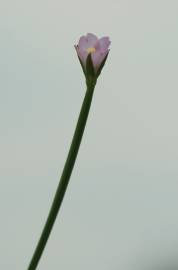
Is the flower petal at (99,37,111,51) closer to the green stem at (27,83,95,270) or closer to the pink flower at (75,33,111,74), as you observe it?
the pink flower at (75,33,111,74)

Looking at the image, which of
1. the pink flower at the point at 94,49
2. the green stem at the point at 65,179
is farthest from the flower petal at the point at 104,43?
the green stem at the point at 65,179

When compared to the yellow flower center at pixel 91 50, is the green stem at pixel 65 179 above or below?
below

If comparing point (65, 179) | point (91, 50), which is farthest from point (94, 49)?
point (65, 179)

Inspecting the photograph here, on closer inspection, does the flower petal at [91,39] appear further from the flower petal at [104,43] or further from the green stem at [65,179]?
the green stem at [65,179]

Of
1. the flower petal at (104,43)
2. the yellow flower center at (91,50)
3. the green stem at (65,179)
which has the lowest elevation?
the green stem at (65,179)

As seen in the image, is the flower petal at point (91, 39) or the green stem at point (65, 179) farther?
the flower petal at point (91, 39)

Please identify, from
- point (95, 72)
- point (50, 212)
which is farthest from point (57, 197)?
point (95, 72)

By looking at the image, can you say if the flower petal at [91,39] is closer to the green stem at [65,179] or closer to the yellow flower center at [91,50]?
the yellow flower center at [91,50]

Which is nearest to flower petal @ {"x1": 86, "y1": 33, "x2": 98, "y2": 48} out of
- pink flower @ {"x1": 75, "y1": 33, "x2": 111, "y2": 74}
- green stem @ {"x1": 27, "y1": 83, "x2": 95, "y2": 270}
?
pink flower @ {"x1": 75, "y1": 33, "x2": 111, "y2": 74}

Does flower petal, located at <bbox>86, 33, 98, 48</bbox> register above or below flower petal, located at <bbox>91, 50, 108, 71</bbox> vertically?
above
